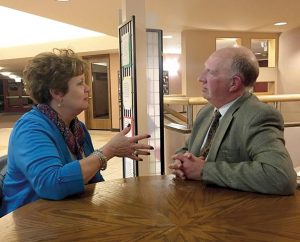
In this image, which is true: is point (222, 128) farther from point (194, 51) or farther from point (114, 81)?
point (114, 81)

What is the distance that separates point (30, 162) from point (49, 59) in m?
0.57

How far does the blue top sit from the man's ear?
76cm

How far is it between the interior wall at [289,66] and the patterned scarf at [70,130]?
241 inches

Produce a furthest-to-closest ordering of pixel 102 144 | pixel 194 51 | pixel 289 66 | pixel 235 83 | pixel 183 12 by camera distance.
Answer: pixel 102 144
pixel 289 66
pixel 194 51
pixel 183 12
pixel 235 83

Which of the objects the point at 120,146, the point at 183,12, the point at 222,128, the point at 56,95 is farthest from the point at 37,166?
the point at 183,12

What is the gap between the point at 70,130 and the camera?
167 cm

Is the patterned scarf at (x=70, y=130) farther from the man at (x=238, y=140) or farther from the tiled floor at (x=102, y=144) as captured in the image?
the tiled floor at (x=102, y=144)

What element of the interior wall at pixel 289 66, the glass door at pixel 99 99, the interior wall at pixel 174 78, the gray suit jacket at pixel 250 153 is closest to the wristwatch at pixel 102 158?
the gray suit jacket at pixel 250 153

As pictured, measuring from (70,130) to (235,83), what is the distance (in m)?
0.83

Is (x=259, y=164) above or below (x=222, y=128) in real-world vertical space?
below

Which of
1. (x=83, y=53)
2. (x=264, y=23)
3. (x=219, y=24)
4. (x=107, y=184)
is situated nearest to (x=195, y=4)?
(x=219, y=24)

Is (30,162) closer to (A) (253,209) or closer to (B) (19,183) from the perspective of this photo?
(B) (19,183)

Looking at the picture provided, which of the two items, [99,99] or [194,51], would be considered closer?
[194,51]

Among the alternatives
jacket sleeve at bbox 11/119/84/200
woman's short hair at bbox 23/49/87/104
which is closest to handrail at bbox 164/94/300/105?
woman's short hair at bbox 23/49/87/104
